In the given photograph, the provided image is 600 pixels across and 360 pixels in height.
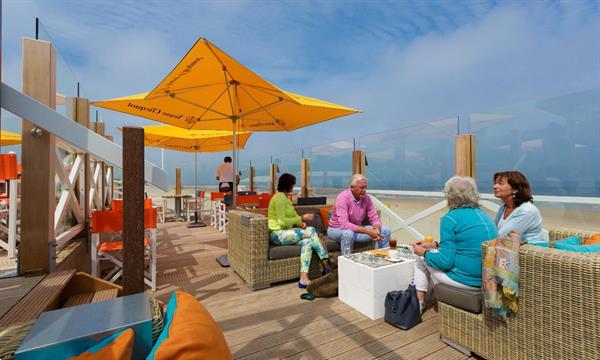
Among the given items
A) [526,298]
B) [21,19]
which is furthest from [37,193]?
[526,298]

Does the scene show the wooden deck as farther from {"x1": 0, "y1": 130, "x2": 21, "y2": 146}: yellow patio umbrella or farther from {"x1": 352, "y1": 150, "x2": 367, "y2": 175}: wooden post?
{"x1": 352, "y1": 150, "x2": 367, "y2": 175}: wooden post

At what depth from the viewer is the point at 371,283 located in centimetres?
231

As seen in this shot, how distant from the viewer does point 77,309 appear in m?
1.10

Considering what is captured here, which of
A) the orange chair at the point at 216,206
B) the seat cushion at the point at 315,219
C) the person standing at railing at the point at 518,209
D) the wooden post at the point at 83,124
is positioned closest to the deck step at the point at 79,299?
A: the wooden post at the point at 83,124

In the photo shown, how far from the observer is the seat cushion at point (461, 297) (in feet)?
5.82

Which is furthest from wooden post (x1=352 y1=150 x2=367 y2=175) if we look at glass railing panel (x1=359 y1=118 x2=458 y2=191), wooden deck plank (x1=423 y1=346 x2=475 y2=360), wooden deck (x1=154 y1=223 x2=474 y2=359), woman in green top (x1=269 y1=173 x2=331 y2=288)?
wooden deck plank (x1=423 y1=346 x2=475 y2=360)

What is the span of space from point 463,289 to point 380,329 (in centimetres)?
70

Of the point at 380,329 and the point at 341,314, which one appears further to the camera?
the point at 341,314

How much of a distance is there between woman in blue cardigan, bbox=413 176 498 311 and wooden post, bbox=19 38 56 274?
3086 millimetres

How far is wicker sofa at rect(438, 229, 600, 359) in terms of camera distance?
1329mm

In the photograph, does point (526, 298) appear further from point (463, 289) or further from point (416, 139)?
point (416, 139)

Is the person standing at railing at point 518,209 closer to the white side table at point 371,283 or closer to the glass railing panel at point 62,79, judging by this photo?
the white side table at point 371,283

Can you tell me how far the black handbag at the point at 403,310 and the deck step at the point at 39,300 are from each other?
7.48 feet

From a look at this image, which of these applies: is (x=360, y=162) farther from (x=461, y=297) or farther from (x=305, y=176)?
(x=461, y=297)
